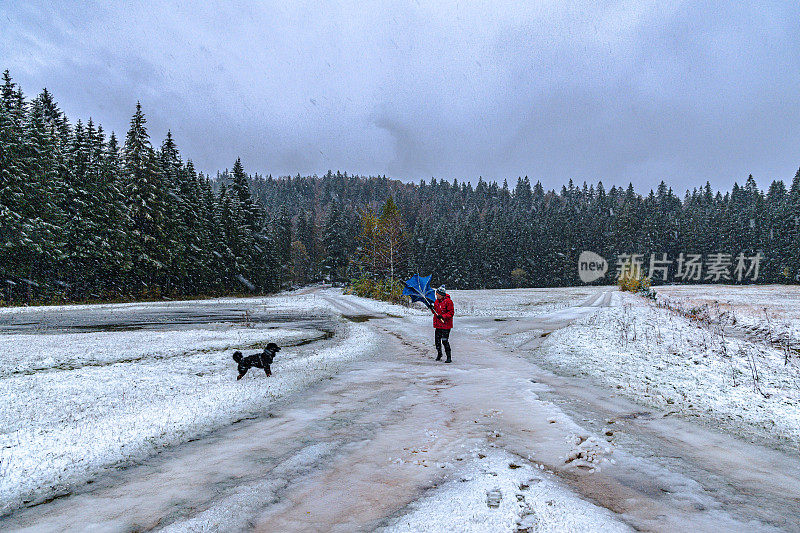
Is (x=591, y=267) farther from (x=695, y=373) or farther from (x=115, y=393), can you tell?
(x=115, y=393)

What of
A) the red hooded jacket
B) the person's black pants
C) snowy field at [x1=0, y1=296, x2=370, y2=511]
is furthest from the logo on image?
the person's black pants

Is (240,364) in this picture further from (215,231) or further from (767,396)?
(215,231)

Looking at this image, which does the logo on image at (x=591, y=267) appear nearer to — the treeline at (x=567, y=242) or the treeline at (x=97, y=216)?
the treeline at (x=567, y=242)

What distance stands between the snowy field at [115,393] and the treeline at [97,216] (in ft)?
75.3

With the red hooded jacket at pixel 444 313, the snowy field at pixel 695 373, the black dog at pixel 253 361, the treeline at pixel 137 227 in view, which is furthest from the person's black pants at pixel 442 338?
the treeline at pixel 137 227

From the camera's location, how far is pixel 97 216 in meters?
37.2

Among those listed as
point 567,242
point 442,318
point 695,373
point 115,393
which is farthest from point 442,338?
point 567,242

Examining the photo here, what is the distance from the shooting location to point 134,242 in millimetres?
38719

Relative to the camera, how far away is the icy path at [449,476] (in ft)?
11.6

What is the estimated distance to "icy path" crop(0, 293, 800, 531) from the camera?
139 inches

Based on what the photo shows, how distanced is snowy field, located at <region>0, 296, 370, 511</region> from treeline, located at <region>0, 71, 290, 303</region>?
904 inches

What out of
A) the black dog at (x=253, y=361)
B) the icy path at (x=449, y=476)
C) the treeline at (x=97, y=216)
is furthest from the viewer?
the treeline at (x=97, y=216)

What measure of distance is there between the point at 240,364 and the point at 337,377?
2.28 meters

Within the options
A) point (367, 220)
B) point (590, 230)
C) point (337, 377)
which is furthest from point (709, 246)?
point (337, 377)
